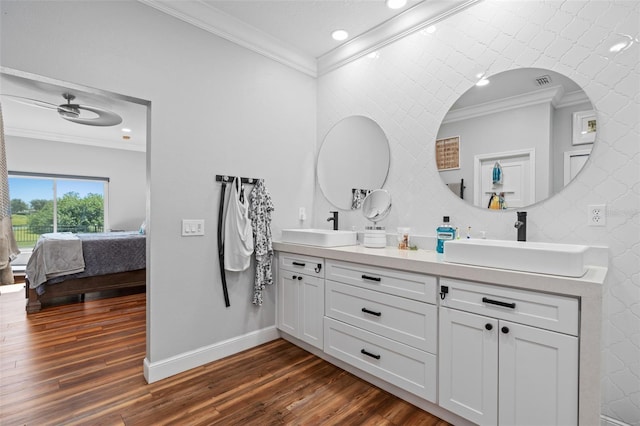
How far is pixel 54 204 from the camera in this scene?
20.9 ft

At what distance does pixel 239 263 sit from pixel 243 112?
1.32 m

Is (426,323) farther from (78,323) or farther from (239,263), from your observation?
(78,323)

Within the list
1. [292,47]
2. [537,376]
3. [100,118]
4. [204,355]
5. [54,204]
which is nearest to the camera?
[537,376]

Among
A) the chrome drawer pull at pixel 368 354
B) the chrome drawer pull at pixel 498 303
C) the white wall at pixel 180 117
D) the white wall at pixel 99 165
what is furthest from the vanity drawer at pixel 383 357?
the white wall at pixel 99 165

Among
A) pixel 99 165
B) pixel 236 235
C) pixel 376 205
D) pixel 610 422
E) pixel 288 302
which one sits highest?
pixel 99 165

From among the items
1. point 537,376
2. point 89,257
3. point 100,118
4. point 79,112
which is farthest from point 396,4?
point 89,257

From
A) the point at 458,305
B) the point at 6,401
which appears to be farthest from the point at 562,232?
the point at 6,401

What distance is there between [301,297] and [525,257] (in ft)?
5.61

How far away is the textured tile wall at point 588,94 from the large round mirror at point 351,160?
4.5 inches

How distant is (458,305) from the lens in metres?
1.70

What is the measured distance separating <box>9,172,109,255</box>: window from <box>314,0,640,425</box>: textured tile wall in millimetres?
6745

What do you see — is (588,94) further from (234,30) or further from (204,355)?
(204,355)

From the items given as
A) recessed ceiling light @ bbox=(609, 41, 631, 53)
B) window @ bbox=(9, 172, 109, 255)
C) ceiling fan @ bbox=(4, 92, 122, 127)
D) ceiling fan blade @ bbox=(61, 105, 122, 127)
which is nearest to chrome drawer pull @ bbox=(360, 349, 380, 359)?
recessed ceiling light @ bbox=(609, 41, 631, 53)

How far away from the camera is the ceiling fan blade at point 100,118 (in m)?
4.18
